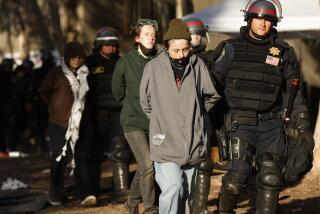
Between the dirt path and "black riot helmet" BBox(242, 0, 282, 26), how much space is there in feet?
5.37

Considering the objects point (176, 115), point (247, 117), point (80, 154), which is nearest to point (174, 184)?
point (176, 115)

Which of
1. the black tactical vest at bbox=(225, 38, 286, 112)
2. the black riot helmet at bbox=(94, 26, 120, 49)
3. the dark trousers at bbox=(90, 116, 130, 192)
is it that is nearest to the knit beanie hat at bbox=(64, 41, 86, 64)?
the black riot helmet at bbox=(94, 26, 120, 49)

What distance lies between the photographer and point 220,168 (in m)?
11.3

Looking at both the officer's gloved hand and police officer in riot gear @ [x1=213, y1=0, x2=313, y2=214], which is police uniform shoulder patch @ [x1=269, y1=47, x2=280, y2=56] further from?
the officer's gloved hand

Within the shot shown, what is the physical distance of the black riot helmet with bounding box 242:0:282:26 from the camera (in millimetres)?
7113

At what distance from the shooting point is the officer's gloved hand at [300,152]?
23.2ft

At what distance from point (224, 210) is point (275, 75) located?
4.27ft

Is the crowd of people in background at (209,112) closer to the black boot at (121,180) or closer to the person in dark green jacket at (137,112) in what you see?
the person in dark green jacket at (137,112)

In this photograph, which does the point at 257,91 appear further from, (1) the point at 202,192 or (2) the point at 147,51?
(1) the point at 202,192

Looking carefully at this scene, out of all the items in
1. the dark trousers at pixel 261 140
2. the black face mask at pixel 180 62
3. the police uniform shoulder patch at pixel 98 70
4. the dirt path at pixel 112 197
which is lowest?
the dirt path at pixel 112 197

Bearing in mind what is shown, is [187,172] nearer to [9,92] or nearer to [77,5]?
[9,92]

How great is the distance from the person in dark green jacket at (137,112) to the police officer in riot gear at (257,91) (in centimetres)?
92

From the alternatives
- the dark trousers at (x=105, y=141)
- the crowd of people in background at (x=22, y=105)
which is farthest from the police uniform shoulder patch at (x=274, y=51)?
the crowd of people in background at (x=22, y=105)

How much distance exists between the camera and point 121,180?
10.2 metres
